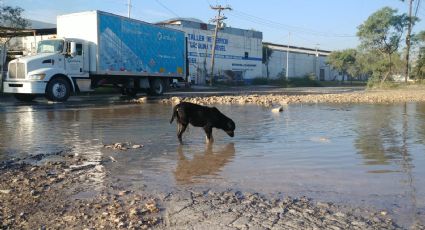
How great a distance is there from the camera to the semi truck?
70.0 ft

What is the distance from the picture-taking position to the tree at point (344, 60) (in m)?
86.2

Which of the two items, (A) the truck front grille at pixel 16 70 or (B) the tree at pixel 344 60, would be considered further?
(B) the tree at pixel 344 60

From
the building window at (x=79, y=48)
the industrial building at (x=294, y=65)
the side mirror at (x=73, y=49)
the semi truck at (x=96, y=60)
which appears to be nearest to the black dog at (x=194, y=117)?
the semi truck at (x=96, y=60)

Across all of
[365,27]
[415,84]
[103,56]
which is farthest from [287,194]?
[365,27]

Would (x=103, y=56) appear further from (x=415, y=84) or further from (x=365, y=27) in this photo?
(x=365, y=27)

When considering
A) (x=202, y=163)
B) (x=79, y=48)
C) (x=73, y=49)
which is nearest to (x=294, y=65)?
(x=79, y=48)

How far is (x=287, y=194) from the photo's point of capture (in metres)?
5.23

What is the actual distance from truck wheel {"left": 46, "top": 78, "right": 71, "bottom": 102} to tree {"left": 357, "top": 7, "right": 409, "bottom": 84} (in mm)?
37953

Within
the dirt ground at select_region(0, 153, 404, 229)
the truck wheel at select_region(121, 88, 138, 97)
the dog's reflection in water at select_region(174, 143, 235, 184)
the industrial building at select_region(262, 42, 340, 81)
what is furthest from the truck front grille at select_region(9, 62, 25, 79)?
the industrial building at select_region(262, 42, 340, 81)

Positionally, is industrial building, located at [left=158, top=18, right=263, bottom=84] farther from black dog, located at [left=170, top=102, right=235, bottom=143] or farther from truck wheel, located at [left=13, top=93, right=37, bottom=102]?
black dog, located at [left=170, top=102, right=235, bottom=143]

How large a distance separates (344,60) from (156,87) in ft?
211

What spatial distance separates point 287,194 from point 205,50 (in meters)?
52.8

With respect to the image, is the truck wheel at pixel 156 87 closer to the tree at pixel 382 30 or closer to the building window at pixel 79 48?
the building window at pixel 79 48

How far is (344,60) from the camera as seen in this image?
86.5 meters
